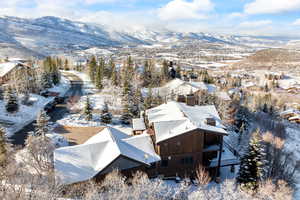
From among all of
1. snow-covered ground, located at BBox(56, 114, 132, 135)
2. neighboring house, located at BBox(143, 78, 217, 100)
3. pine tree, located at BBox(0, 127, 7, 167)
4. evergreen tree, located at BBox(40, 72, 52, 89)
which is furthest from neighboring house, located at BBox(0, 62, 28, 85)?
pine tree, located at BBox(0, 127, 7, 167)

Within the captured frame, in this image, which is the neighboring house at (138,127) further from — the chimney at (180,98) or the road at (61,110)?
the road at (61,110)

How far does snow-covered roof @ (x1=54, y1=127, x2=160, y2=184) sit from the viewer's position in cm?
1955

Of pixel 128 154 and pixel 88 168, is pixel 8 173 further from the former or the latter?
pixel 128 154

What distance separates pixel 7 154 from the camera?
21750 millimetres

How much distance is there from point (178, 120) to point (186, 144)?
2905mm

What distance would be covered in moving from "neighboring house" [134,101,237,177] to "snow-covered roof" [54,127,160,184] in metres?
1.68

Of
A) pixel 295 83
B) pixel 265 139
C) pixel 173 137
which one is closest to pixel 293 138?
pixel 265 139

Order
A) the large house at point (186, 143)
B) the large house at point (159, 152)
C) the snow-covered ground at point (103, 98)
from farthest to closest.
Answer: the snow-covered ground at point (103, 98) → the large house at point (186, 143) → the large house at point (159, 152)

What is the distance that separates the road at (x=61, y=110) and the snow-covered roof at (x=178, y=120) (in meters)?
20.9

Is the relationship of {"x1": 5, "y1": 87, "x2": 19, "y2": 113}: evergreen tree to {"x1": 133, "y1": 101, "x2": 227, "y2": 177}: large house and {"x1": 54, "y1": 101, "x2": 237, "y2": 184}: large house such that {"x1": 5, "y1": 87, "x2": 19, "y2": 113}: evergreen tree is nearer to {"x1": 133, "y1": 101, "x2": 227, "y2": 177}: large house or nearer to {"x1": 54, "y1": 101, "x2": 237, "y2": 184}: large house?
{"x1": 54, "y1": 101, "x2": 237, "y2": 184}: large house

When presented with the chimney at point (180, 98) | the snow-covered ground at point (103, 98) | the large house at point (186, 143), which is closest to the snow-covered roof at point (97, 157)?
the large house at point (186, 143)

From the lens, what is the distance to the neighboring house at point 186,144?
23.1 meters

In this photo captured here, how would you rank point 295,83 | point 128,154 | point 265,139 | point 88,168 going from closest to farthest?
1. point 88,168
2. point 128,154
3. point 265,139
4. point 295,83

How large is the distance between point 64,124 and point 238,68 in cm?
19137
